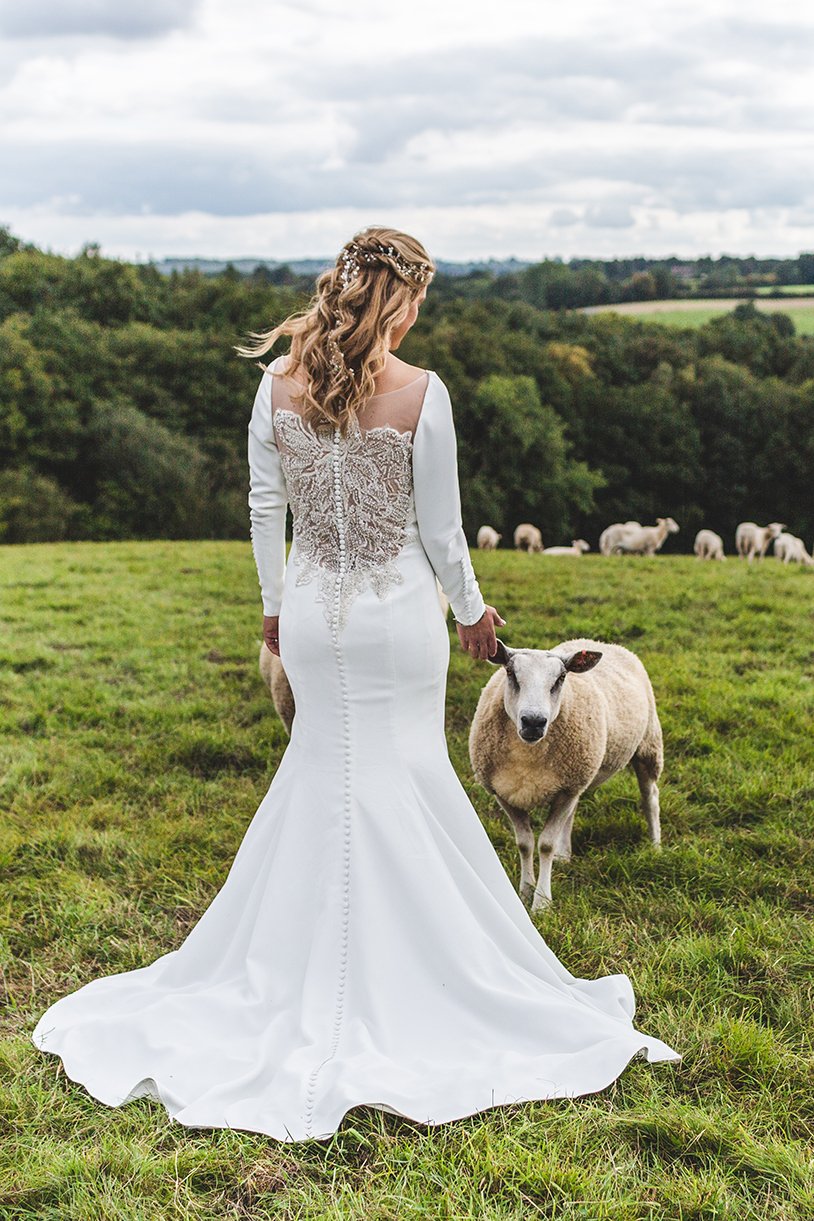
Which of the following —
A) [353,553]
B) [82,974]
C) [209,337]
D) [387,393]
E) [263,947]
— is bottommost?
[82,974]

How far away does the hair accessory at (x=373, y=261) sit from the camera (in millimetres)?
3463

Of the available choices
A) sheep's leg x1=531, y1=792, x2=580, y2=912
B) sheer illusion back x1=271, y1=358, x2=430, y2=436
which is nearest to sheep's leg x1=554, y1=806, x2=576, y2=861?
sheep's leg x1=531, y1=792, x2=580, y2=912

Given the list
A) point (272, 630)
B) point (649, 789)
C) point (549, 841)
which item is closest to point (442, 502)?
point (272, 630)

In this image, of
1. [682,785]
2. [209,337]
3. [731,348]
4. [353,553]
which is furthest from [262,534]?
[731,348]

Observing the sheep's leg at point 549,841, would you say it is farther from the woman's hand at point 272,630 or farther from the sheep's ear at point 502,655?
the woman's hand at point 272,630

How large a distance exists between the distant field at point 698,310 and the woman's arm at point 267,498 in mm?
64974

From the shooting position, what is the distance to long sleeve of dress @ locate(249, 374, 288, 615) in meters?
3.83

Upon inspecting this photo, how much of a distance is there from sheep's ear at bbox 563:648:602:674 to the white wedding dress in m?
0.96

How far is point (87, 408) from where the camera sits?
128 feet

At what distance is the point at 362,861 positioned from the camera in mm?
3727

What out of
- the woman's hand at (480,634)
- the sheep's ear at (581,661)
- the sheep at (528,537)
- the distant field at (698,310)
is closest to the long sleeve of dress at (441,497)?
the woman's hand at (480,634)

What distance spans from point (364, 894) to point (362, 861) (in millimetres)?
120

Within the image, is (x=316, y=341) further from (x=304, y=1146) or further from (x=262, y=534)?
(x=304, y=1146)

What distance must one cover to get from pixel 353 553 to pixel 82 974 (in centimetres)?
225
